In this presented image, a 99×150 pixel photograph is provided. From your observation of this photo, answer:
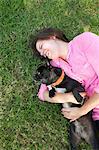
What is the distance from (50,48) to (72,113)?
53 cm

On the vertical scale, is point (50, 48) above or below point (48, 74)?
above

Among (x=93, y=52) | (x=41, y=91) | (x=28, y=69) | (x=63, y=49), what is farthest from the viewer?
(x=28, y=69)

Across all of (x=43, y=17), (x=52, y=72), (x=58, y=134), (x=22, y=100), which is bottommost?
(x=58, y=134)

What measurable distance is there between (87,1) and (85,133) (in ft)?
4.52

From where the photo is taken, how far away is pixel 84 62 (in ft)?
11.7

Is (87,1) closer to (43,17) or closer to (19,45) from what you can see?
(43,17)

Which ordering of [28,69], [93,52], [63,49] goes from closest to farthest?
1. [93,52]
2. [63,49]
3. [28,69]

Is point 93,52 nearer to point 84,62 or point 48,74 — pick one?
point 84,62

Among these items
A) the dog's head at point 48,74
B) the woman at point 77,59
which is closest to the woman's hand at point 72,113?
the woman at point 77,59

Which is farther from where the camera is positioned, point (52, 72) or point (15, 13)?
point (15, 13)

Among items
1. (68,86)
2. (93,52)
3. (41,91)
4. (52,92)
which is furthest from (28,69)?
(93,52)

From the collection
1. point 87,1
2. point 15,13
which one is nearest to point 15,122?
point 15,13

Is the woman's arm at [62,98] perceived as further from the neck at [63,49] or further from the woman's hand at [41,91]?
the neck at [63,49]

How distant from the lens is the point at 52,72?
3.53m
